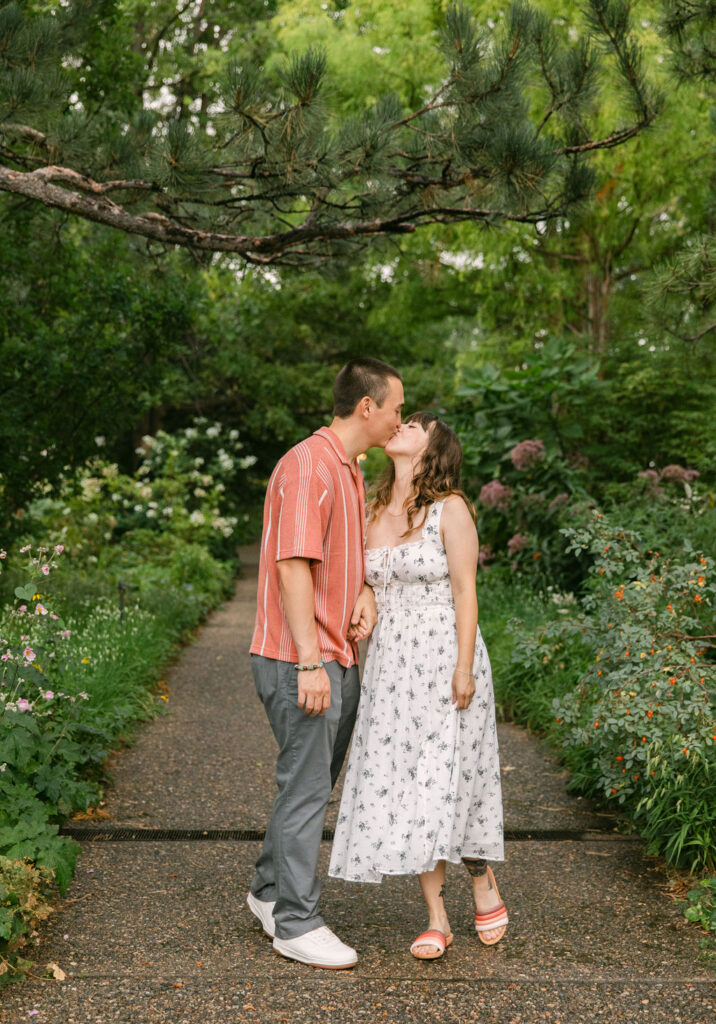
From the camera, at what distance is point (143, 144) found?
5359mm

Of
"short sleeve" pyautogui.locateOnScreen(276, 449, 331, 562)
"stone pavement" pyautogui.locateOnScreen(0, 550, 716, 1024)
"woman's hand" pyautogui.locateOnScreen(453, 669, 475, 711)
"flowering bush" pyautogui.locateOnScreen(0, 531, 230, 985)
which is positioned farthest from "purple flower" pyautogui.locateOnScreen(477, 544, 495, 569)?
"short sleeve" pyautogui.locateOnScreen(276, 449, 331, 562)

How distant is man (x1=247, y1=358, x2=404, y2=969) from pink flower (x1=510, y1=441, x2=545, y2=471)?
15.6 feet

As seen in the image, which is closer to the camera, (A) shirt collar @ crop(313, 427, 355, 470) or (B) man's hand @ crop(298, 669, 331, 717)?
(B) man's hand @ crop(298, 669, 331, 717)

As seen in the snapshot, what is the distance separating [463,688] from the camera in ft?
10.4

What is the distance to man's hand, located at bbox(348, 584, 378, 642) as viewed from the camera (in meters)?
A: 3.22

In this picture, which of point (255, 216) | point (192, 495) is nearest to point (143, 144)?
point (255, 216)

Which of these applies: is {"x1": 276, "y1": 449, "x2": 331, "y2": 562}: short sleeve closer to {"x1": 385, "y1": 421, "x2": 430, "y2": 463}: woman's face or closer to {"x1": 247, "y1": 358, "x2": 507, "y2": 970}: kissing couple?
{"x1": 247, "y1": 358, "x2": 507, "y2": 970}: kissing couple

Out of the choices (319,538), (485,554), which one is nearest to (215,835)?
(319,538)

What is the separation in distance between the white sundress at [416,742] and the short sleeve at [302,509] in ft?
1.28

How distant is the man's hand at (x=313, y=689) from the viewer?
2986 millimetres

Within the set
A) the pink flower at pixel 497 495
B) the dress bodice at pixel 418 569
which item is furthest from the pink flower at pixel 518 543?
the dress bodice at pixel 418 569

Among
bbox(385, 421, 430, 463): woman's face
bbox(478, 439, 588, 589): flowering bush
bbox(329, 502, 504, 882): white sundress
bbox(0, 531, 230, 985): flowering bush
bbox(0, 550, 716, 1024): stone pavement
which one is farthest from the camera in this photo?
Answer: bbox(478, 439, 588, 589): flowering bush

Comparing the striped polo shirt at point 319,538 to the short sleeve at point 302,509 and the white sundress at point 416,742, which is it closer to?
the short sleeve at point 302,509

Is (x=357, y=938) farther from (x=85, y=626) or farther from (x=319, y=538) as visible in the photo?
(x=85, y=626)
